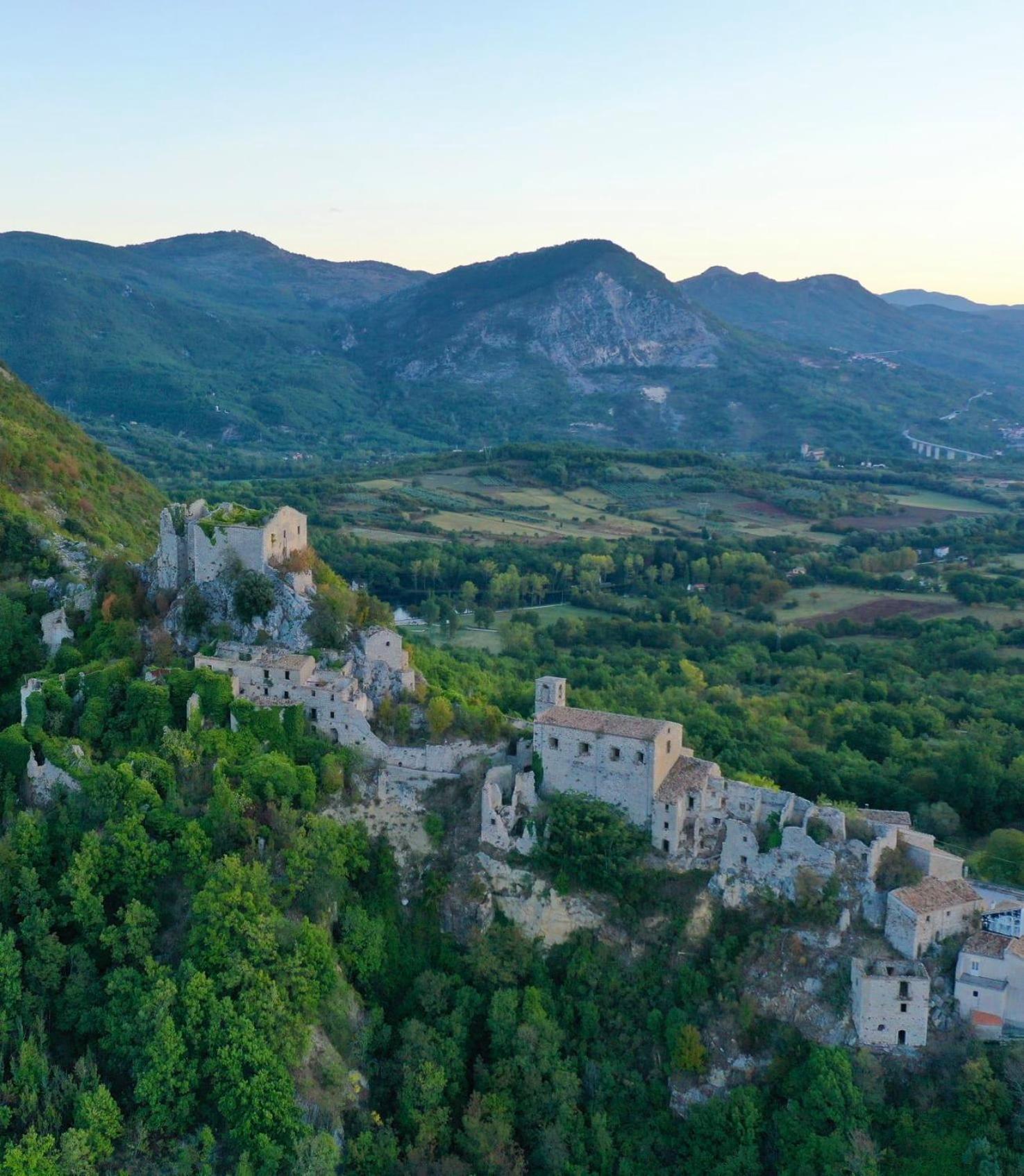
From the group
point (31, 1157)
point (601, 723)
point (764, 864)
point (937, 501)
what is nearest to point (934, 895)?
point (764, 864)

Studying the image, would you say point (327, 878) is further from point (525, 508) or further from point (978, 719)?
point (525, 508)

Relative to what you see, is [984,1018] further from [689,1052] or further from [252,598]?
[252,598]

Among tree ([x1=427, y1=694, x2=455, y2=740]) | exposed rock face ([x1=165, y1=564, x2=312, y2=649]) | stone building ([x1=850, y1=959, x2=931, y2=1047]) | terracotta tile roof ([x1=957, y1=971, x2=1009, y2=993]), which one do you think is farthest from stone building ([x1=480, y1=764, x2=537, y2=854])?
terracotta tile roof ([x1=957, y1=971, x2=1009, y2=993])

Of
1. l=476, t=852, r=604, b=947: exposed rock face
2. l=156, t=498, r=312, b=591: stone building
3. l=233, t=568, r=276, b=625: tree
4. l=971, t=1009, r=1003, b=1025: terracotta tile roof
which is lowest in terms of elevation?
l=971, t=1009, r=1003, b=1025: terracotta tile roof

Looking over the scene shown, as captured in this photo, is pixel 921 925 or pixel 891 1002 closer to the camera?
pixel 891 1002

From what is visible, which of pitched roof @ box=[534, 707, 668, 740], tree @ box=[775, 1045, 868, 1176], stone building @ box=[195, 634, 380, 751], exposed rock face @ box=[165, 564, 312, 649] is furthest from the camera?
exposed rock face @ box=[165, 564, 312, 649]

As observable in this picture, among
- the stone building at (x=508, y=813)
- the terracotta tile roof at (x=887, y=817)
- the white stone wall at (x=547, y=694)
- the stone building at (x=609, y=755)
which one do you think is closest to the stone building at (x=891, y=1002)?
the terracotta tile roof at (x=887, y=817)

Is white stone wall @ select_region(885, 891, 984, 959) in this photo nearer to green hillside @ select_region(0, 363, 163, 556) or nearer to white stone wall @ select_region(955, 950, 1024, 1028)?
white stone wall @ select_region(955, 950, 1024, 1028)
